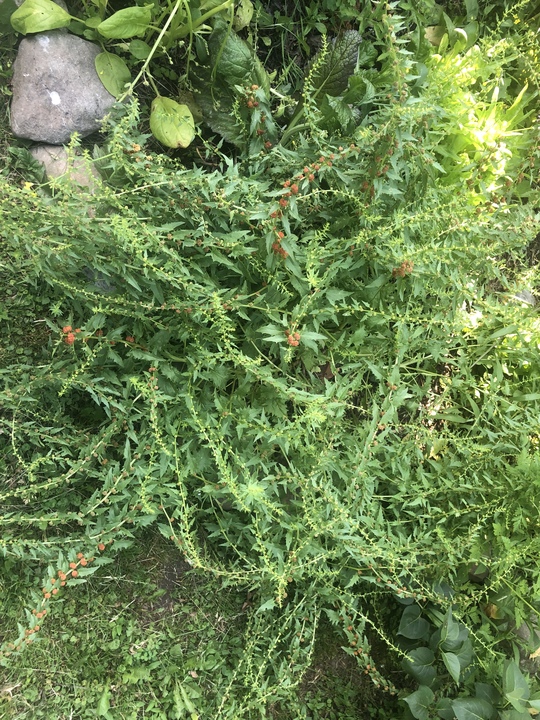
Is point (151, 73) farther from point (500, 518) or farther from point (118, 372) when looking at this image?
point (500, 518)

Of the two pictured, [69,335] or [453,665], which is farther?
[453,665]

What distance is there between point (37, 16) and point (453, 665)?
3.22 m

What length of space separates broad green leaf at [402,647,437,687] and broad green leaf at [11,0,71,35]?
318 cm

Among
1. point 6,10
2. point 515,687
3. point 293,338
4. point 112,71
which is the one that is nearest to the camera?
point 293,338

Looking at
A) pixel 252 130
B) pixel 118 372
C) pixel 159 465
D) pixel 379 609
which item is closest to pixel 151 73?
pixel 252 130

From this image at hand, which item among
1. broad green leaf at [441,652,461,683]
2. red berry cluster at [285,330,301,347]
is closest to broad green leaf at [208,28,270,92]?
red berry cluster at [285,330,301,347]

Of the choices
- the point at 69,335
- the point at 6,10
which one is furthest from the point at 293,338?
the point at 6,10

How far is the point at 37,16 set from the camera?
83.3 inches

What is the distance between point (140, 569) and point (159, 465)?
782 mm

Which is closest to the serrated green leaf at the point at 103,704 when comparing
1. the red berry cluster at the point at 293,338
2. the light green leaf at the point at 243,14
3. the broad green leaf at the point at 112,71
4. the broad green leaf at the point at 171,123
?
the red berry cluster at the point at 293,338

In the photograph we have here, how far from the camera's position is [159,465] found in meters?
1.99

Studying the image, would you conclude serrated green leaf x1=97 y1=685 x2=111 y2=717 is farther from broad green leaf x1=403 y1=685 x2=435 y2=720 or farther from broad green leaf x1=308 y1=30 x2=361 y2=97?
broad green leaf x1=308 y1=30 x2=361 y2=97

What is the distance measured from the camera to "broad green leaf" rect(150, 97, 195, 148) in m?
2.26

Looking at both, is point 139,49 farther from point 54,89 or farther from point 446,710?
point 446,710
